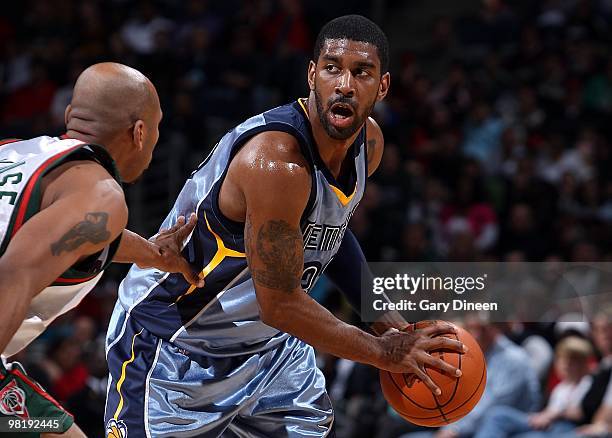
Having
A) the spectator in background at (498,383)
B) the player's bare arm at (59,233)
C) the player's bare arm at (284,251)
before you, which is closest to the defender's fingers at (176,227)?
the player's bare arm at (284,251)

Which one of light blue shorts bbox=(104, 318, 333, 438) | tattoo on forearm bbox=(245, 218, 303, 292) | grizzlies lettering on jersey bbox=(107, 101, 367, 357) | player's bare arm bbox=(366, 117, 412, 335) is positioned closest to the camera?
tattoo on forearm bbox=(245, 218, 303, 292)

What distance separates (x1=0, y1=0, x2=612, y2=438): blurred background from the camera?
852cm

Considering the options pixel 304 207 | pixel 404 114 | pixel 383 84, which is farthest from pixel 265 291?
pixel 404 114

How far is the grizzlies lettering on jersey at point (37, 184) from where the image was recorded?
9.64 ft

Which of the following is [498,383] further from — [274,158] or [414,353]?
[274,158]

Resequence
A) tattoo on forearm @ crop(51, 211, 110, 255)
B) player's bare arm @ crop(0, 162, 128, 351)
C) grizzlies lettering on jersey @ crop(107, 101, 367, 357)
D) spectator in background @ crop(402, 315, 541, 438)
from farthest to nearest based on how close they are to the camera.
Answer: spectator in background @ crop(402, 315, 541, 438)
grizzlies lettering on jersey @ crop(107, 101, 367, 357)
tattoo on forearm @ crop(51, 211, 110, 255)
player's bare arm @ crop(0, 162, 128, 351)

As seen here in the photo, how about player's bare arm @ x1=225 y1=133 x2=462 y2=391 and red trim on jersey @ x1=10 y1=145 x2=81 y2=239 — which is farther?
player's bare arm @ x1=225 y1=133 x2=462 y2=391

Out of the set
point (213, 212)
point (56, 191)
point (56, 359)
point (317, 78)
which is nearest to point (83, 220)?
point (56, 191)

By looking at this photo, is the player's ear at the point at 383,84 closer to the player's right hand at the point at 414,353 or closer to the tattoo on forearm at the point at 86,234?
the player's right hand at the point at 414,353

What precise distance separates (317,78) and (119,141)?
0.89m

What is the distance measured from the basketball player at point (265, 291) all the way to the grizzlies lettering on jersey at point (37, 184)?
2.12ft

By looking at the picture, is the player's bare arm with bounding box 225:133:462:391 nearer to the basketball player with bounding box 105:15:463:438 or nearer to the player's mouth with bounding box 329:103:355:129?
the basketball player with bounding box 105:15:463:438

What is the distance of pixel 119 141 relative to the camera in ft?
11.1

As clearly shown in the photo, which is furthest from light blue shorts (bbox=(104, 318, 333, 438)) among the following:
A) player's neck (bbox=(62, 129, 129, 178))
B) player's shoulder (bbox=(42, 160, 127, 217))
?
player's shoulder (bbox=(42, 160, 127, 217))
